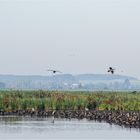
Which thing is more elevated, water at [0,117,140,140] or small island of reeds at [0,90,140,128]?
small island of reeds at [0,90,140,128]

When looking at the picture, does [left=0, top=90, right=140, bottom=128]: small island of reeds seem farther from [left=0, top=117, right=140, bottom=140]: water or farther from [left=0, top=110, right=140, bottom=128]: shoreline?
[left=0, top=117, right=140, bottom=140]: water

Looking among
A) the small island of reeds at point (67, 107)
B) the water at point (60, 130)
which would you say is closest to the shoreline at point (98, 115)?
the small island of reeds at point (67, 107)

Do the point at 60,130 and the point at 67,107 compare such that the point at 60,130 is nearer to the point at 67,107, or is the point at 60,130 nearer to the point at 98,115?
the point at 98,115

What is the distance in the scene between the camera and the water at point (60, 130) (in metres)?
38.9

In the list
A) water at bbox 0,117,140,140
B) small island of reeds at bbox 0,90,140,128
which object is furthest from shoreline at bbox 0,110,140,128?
water at bbox 0,117,140,140

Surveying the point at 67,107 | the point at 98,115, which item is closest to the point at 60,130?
the point at 98,115

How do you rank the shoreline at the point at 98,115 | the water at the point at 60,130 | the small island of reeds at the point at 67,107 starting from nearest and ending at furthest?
the water at the point at 60,130 < the shoreline at the point at 98,115 < the small island of reeds at the point at 67,107

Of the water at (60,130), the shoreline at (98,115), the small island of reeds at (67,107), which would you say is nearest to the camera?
the water at (60,130)

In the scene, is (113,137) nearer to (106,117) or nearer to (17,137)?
(17,137)

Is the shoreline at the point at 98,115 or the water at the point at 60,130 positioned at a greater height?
the shoreline at the point at 98,115

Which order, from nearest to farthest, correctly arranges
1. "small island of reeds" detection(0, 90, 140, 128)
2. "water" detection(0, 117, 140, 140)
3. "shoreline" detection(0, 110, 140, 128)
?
"water" detection(0, 117, 140, 140) → "shoreline" detection(0, 110, 140, 128) → "small island of reeds" detection(0, 90, 140, 128)

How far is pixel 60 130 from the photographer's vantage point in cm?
4275

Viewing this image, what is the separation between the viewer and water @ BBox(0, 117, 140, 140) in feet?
128

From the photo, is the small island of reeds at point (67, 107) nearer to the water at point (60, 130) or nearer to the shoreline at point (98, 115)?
the shoreline at point (98, 115)
